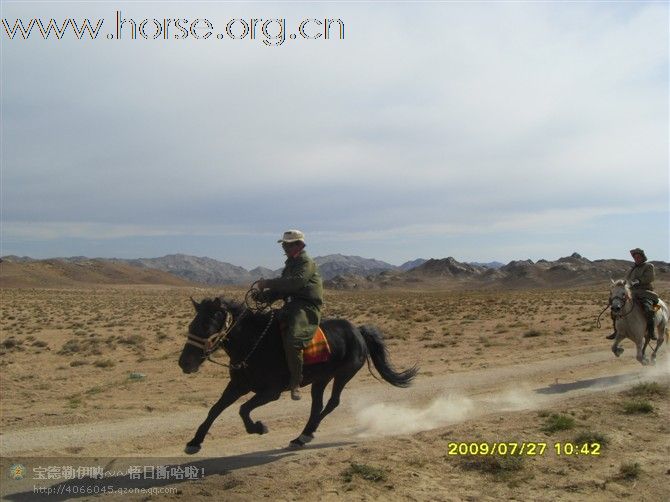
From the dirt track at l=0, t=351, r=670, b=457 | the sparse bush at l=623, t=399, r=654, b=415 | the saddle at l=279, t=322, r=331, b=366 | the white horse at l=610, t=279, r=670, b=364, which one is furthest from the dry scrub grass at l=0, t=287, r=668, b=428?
the sparse bush at l=623, t=399, r=654, b=415

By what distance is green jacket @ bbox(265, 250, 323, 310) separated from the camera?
7148mm

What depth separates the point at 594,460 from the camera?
22.0ft

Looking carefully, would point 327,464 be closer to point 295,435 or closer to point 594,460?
point 295,435

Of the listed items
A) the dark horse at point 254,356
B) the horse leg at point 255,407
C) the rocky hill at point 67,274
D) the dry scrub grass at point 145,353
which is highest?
the rocky hill at point 67,274

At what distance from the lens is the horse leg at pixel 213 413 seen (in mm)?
6832

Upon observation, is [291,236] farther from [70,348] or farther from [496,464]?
[70,348]

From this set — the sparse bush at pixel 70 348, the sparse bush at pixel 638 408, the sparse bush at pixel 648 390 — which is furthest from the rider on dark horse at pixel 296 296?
the sparse bush at pixel 70 348

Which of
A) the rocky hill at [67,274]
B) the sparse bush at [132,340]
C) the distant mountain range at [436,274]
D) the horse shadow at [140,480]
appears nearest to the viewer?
the horse shadow at [140,480]

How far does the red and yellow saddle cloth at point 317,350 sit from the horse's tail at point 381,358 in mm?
1103

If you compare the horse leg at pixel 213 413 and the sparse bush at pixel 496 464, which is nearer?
the sparse bush at pixel 496 464

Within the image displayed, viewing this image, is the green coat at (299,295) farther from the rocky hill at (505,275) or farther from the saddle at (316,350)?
the rocky hill at (505,275)

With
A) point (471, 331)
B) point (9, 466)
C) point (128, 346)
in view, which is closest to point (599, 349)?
point (471, 331)

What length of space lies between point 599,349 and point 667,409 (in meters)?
9.50

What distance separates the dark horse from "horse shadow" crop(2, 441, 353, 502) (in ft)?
1.03
